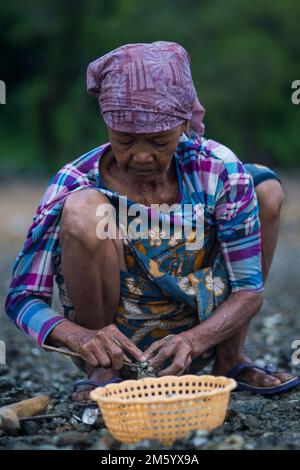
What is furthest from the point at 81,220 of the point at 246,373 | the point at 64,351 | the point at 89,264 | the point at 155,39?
the point at 155,39

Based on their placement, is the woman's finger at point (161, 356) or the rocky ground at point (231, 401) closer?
the rocky ground at point (231, 401)

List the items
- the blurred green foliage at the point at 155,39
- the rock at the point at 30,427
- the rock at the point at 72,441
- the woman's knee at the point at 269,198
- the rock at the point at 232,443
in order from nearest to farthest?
the rock at the point at 232,443 < the rock at the point at 72,441 < the rock at the point at 30,427 < the woman's knee at the point at 269,198 < the blurred green foliage at the point at 155,39

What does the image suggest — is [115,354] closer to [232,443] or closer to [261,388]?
[232,443]

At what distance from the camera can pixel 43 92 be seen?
2200cm

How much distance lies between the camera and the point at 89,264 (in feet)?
11.0

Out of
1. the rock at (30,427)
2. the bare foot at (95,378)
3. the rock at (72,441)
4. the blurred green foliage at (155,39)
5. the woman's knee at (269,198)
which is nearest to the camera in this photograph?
the rock at (72,441)

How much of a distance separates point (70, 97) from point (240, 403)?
18.2 metres

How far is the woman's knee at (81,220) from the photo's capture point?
3.28 metres

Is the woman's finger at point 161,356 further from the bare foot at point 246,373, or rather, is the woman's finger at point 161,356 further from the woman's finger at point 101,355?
the bare foot at point 246,373

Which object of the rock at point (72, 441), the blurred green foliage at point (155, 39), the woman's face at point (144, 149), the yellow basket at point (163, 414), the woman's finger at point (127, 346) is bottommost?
the rock at point (72, 441)

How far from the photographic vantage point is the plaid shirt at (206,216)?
11.5 ft

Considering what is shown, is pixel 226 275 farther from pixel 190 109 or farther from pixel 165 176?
pixel 190 109

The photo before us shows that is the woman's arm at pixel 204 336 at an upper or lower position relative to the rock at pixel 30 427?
upper

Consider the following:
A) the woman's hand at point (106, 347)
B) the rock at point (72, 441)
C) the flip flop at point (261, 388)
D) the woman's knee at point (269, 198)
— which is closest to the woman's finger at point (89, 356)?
the woman's hand at point (106, 347)
